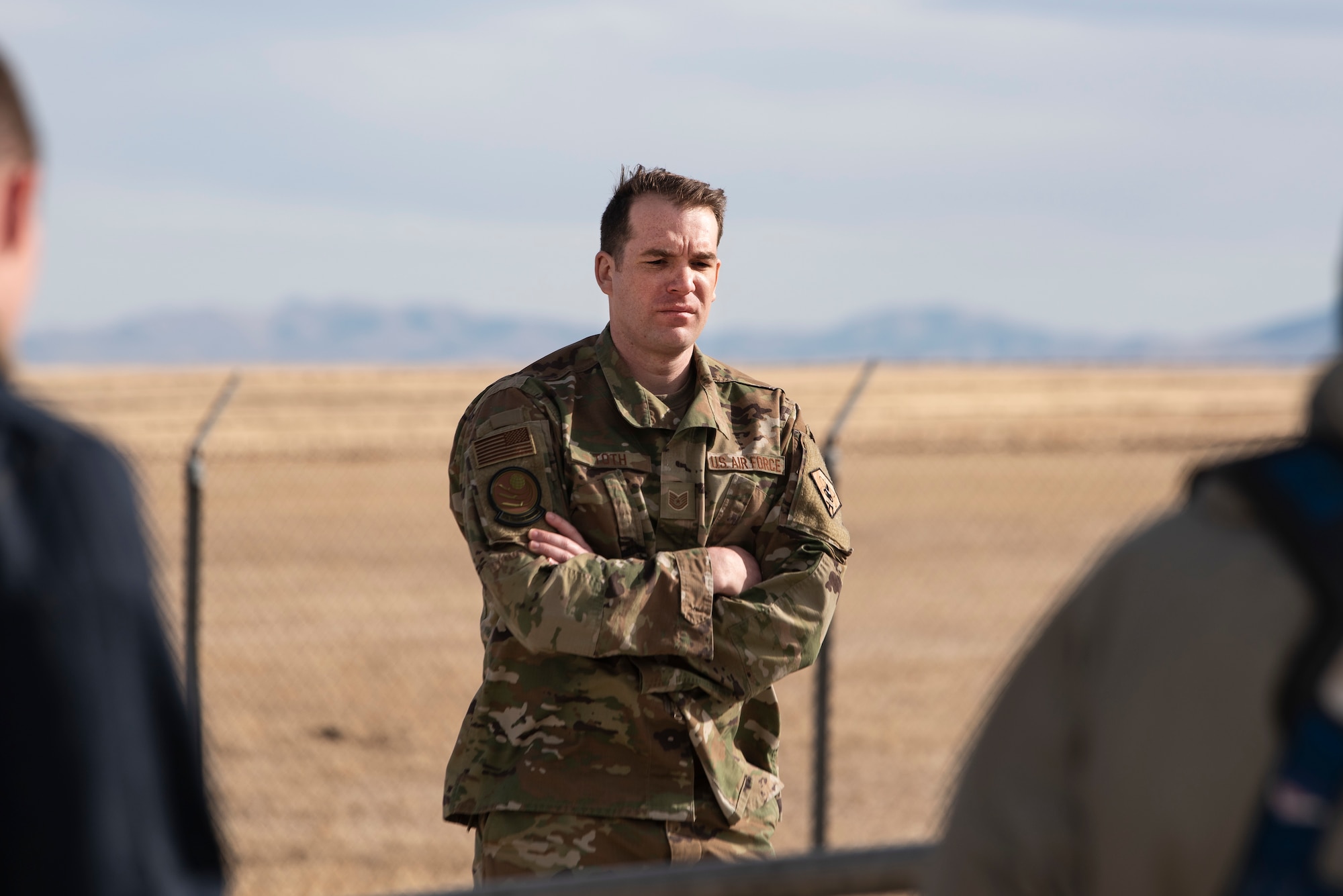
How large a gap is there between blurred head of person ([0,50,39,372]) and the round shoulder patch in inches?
81.7

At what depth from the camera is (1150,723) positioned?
3.61 feet

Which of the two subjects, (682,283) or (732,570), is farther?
(682,283)

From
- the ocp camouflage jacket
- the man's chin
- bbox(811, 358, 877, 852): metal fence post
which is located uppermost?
the man's chin

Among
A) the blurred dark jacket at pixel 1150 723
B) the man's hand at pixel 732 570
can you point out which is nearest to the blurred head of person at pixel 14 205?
the blurred dark jacket at pixel 1150 723

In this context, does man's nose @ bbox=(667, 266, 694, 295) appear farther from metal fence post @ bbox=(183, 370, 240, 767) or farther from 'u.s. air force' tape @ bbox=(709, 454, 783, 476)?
metal fence post @ bbox=(183, 370, 240, 767)

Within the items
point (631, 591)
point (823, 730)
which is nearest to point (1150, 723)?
point (631, 591)

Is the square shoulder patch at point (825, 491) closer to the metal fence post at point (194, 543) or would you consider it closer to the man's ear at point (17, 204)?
the man's ear at point (17, 204)

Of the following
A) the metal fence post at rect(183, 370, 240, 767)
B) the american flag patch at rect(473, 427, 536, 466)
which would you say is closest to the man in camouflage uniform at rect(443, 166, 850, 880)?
the american flag patch at rect(473, 427, 536, 466)

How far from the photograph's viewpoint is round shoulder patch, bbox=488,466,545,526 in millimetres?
3336

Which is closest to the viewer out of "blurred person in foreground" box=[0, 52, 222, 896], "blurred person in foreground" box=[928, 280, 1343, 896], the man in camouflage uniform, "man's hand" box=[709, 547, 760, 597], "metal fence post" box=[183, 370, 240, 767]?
"blurred person in foreground" box=[928, 280, 1343, 896]

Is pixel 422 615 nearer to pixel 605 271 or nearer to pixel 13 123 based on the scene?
pixel 605 271

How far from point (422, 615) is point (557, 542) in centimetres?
949

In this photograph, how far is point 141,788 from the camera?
1185mm

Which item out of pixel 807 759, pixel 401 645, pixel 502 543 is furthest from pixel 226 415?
pixel 502 543
